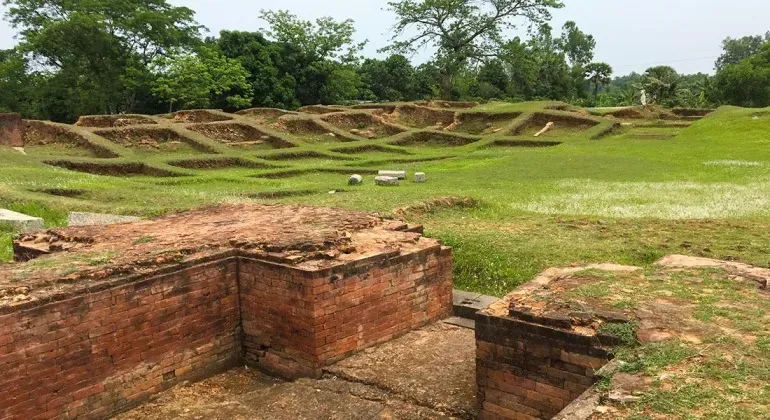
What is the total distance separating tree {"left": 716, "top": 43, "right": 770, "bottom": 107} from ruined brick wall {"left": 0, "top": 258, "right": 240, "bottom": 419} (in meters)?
40.3

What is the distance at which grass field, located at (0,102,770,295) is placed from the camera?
7105 mm

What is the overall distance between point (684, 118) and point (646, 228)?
22713 millimetres

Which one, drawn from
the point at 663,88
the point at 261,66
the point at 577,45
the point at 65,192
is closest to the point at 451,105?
the point at 261,66

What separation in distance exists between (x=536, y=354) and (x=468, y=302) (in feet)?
7.93

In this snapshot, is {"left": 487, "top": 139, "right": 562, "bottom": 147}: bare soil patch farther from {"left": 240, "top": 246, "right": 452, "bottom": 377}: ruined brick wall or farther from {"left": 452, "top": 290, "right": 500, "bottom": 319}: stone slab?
{"left": 240, "top": 246, "right": 452, "bottom": 377}: ruined brick wall

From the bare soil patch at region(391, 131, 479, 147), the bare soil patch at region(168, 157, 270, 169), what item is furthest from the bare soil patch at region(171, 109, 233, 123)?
the bare soil patch at region(168, 157, 270, 169)

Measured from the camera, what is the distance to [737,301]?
12.5 feet

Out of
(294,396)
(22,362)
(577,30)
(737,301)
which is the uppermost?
(577,30)

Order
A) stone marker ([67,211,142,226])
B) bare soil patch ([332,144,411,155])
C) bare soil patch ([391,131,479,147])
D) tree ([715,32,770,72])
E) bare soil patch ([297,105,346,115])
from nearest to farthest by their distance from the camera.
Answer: stone marker ([67,211,142,226]) → bare soil patch ([332,144,411,155]) → bare soil patch ([391,131,479,147]) → bare soil patch ([297,105,346,115]) → tree ([715,32,770,72])

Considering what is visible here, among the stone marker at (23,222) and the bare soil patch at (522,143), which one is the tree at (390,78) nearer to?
the bare soil patch at (522,143)

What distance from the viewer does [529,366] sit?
11.7ft

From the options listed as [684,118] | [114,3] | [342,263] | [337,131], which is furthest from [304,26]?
[342,263]

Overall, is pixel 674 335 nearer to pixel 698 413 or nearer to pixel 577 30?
pixel 698 413

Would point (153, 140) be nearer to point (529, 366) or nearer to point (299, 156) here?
point (299, 156)
